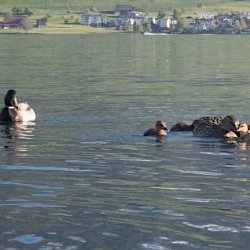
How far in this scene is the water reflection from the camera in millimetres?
29234

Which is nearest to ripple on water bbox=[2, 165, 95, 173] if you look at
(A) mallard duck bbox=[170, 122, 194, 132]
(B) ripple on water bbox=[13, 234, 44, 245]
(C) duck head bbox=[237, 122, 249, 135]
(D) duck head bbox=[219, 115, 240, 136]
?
(B) ripple on water bbox=[13, 234, 44, 245]

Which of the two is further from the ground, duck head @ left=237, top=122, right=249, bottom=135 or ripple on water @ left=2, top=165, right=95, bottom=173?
duck head @ left=237, top=122, right=249, bottom=135

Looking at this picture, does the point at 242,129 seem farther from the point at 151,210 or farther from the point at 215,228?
the point at 215,228

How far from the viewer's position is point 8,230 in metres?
17.2

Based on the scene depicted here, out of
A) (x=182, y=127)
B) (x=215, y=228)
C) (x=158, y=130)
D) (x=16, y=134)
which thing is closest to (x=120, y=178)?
(x=215, y=228)

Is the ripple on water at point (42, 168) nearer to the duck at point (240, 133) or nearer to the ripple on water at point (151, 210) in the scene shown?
the ripple on water at point (151, 210)

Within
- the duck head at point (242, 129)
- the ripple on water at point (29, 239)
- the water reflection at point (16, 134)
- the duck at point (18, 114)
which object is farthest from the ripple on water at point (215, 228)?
the duck at point (18, 114)

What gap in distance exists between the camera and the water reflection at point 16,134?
95.9 feet

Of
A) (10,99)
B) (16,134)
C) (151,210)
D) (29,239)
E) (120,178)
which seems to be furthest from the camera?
(10,99)

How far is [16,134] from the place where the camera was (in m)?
32.8

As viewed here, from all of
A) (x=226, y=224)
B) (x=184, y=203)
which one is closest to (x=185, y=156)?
(x=184, y=203)

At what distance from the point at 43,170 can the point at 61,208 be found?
5.34 metres

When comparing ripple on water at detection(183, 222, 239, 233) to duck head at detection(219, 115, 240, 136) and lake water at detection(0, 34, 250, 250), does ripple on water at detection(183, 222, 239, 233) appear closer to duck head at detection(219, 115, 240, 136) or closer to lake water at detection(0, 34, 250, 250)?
lake water at detection(0, 34, 250, 250)

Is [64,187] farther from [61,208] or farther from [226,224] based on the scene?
[226,224]
